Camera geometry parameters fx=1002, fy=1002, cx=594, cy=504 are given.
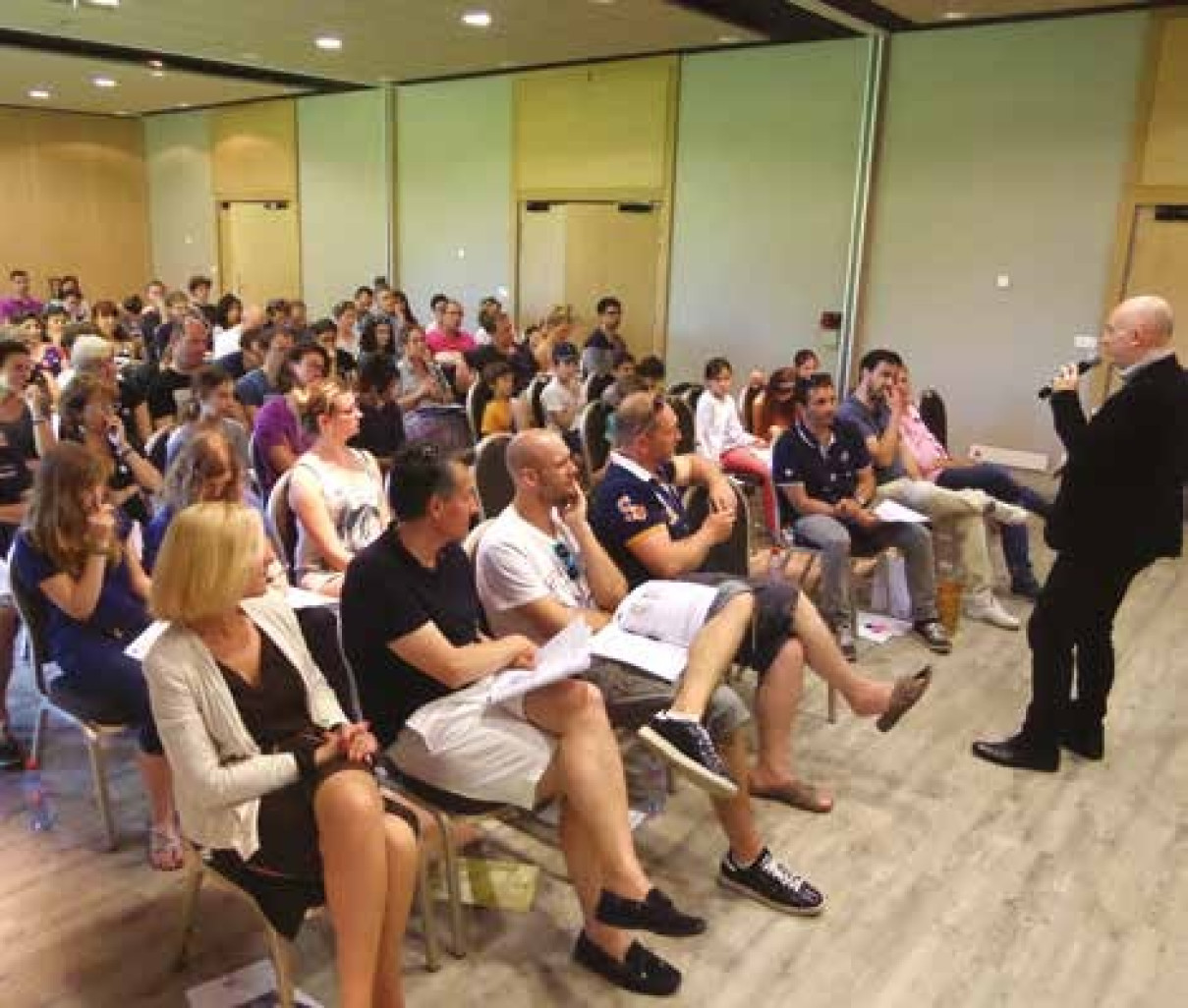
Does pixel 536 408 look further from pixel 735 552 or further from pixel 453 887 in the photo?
pixel 453 887

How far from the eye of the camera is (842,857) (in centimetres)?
282

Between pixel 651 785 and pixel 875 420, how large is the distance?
2603 mm

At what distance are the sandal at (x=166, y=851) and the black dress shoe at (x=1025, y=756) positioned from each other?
256cm

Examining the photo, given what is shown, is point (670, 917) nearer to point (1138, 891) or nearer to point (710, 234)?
point (1138, 891)

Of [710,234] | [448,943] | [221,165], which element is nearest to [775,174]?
[710,234]

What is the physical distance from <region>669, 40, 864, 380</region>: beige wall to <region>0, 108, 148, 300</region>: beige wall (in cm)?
999

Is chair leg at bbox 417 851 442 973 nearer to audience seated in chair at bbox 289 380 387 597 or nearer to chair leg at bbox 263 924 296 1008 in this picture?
chair leg at bbox 263 924 296 1008

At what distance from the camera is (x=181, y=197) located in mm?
14680

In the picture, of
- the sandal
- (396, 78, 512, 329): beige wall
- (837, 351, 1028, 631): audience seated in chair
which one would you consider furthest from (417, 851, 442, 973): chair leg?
(396, 78, 512, 329): beige wall

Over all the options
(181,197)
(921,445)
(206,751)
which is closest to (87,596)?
(206,751)

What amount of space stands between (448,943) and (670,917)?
0.59 meters

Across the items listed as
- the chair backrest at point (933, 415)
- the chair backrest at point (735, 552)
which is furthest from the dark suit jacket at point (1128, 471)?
the chair backrest at point (933, 415)

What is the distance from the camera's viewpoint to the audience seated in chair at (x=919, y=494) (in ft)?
15.5

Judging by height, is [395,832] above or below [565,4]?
below
